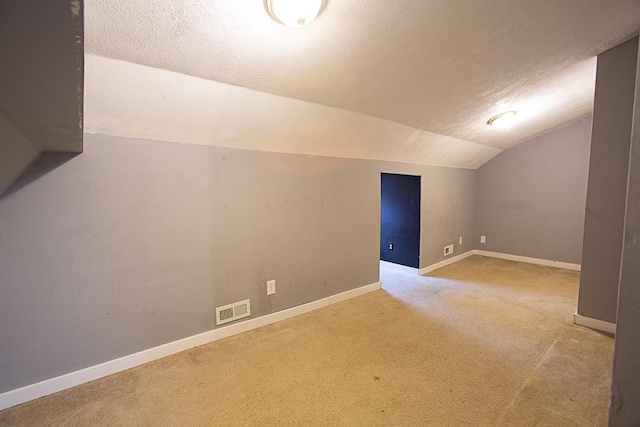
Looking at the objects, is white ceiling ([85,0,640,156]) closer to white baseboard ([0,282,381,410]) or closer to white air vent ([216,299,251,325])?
white air vent ([216,299,251,325])

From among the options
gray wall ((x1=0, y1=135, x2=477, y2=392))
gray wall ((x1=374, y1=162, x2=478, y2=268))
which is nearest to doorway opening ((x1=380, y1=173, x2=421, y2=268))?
gray wall ((x1=374, y1=162, x2=478, y2=268))

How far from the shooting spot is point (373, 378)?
186 centimetres

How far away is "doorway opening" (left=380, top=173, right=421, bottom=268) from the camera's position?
4.16 m

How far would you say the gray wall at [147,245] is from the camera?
167 centimetres

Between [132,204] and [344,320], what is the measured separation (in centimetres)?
202

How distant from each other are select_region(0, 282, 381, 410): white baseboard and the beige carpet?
5cm

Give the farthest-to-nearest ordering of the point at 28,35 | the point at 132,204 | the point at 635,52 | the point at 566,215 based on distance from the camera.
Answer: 1. the point at 566,215
2. the point at 635,52
3. the point at 132,204
4. the point at 28,35

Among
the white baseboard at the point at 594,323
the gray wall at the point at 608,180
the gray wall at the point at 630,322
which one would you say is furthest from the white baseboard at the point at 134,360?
the gray wall at the point at 608,180

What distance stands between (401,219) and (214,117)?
3235 millimetres

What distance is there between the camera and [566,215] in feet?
14.5

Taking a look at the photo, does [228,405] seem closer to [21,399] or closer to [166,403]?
[166,403]

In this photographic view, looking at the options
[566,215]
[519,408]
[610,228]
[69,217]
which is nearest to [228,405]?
[69,217]

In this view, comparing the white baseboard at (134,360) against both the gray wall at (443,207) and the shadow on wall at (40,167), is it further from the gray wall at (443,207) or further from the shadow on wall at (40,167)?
the gray wall at (443,207)

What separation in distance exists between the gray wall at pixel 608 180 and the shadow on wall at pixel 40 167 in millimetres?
4010
